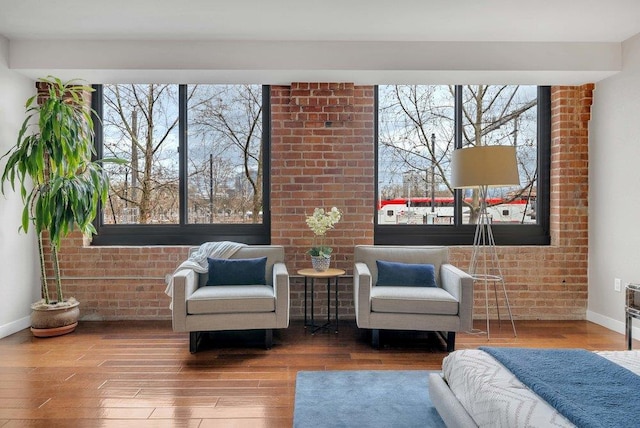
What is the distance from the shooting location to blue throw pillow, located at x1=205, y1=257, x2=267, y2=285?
413 cm

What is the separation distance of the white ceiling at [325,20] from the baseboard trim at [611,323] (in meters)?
2.65

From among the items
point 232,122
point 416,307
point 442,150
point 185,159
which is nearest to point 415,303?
point 416,307

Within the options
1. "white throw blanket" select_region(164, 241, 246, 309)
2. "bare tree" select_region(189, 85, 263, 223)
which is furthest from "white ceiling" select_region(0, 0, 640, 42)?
"white throw blanket" select_region(164, 241, 246, 309)

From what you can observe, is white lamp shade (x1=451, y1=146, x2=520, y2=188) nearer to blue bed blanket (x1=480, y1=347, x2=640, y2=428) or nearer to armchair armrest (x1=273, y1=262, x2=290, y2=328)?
armchair armrest (x1=273, y1=262, x2=290, y2=328)

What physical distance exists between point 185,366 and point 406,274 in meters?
2.06

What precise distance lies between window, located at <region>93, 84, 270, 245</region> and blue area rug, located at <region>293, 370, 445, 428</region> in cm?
214

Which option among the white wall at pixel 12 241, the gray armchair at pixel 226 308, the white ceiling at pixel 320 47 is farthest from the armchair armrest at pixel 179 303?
the white ceiling at pixel 320 47

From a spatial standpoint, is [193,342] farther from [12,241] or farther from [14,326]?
[12,241]

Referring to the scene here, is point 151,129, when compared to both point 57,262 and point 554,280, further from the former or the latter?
point 554,280

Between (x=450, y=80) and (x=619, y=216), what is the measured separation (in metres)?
2.07

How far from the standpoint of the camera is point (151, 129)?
4.91 metres

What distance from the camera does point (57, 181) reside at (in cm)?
402

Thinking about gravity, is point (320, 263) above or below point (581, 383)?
above

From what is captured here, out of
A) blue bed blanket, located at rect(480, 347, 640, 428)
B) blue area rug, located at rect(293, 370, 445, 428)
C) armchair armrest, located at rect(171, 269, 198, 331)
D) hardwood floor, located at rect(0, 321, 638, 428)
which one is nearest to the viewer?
blue bed blanket, located at rect(480, 347, 640, 428)
